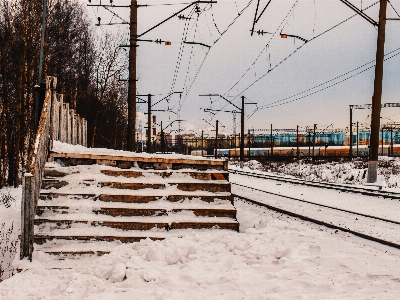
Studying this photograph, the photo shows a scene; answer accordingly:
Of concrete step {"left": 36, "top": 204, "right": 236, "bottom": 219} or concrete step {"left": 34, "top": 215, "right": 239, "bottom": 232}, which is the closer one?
concrete step {"left": 34, "top": 215, "right": 239, "bottom": 232}

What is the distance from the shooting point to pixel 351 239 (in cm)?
647


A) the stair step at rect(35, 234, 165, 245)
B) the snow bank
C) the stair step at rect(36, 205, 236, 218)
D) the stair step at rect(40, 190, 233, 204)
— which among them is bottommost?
the snow bank

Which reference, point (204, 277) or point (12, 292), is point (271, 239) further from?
point (12, 292)

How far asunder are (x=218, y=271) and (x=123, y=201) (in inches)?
89.2

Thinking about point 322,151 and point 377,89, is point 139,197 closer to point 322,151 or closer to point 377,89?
point 377,89

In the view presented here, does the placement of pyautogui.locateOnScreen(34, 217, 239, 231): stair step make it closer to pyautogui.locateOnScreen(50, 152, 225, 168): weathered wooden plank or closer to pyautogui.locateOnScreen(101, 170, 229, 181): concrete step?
pyautogui.locateOnScreen(101, 170, 229, 181): concrete step

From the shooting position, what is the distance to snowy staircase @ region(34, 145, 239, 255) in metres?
5.55

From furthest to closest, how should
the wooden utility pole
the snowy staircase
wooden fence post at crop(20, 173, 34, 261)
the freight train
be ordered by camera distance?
the freight train, the wooden utility pole, the snowy staircase, wooden fence post at crop(20, 173, 34, 261)

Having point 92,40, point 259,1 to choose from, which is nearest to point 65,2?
point 92,40

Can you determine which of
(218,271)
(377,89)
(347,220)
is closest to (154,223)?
(218,271)

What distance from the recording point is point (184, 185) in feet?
21.5

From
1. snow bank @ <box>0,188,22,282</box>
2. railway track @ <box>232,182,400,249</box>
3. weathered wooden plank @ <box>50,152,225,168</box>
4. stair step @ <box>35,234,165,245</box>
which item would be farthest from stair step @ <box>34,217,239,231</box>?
railway track @ <box>232,182,400,249</box>

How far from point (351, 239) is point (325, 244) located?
103 centimetres

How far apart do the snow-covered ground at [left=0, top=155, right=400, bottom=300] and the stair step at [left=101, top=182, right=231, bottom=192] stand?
3.10 ft
